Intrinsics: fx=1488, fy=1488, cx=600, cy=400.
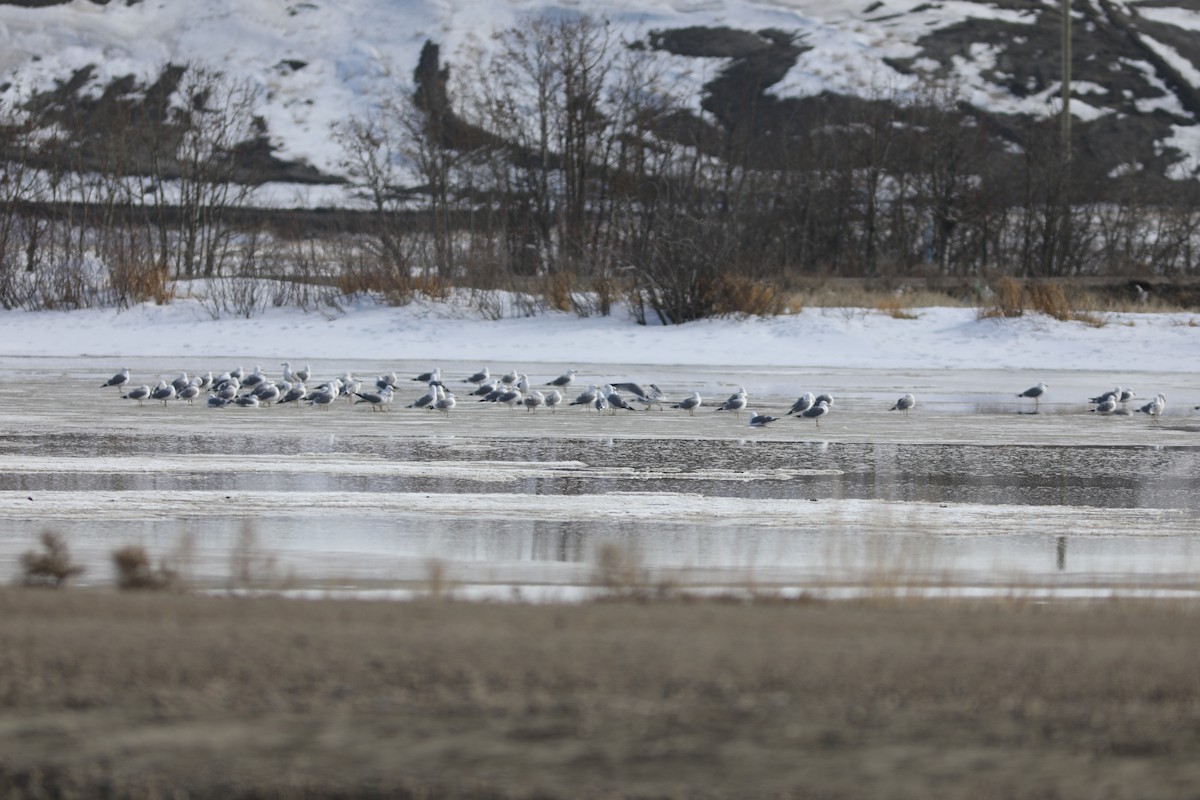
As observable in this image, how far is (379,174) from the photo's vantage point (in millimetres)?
40281

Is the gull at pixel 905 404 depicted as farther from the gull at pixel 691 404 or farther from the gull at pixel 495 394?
the gull at pixel 495 394

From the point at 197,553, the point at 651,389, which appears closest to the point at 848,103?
the point at 651,389

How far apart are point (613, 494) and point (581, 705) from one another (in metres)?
5.80

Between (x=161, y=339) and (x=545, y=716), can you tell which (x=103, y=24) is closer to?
(x=161, y=339)

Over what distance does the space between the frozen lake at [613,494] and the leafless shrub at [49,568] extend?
25cm

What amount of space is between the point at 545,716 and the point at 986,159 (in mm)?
43674

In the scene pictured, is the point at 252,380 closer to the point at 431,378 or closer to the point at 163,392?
the point at 163,392

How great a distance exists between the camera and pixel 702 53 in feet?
215

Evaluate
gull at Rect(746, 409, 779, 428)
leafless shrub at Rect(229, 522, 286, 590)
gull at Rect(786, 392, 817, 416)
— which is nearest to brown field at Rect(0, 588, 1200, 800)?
leafless shrub at Rect(229, 522, 286, 590)

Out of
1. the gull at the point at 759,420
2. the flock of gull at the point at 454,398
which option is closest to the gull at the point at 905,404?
the flock of gull at the point at 454,398

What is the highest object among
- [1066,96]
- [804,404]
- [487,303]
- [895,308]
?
[1066,96]

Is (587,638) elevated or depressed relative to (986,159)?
depressed

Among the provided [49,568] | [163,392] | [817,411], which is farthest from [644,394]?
[49,568]

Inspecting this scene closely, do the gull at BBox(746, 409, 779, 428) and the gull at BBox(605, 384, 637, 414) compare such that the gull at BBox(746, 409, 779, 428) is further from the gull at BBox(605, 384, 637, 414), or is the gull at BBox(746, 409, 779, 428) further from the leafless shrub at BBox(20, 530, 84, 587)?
the leafless shrub at BBox(20, 530, 84, 587)
